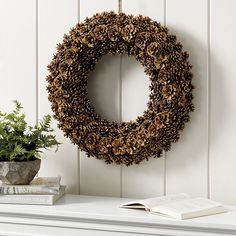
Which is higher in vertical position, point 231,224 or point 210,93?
point 210,93

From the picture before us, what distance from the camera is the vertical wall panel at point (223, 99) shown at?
1.70 metres

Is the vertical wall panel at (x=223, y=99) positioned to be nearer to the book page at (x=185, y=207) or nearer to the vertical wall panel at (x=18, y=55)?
the book page at (x=185, y=207)

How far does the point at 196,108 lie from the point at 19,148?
1.96 ft

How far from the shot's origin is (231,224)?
4.74 feet

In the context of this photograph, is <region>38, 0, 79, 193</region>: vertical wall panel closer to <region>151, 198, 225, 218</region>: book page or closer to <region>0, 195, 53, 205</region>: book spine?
<region>0, 195, 53, 205</region>: book spine

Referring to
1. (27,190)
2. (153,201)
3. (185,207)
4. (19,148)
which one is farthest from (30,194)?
(185,207)

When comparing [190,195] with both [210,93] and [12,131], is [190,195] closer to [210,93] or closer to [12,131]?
[210,93]

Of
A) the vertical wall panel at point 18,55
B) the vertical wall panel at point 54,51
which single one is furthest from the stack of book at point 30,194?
the vertical wall panel at point 18,55

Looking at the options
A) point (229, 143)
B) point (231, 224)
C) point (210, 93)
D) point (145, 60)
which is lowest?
point (231, 224)

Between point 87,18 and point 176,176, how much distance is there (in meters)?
0.62

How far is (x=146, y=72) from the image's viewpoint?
1733 mm

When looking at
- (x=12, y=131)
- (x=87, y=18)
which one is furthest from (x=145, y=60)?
(x=12, y=131)

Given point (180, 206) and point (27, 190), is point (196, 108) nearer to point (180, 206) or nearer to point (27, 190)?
point (180, 206)

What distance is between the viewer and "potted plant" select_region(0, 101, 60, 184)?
169cm
